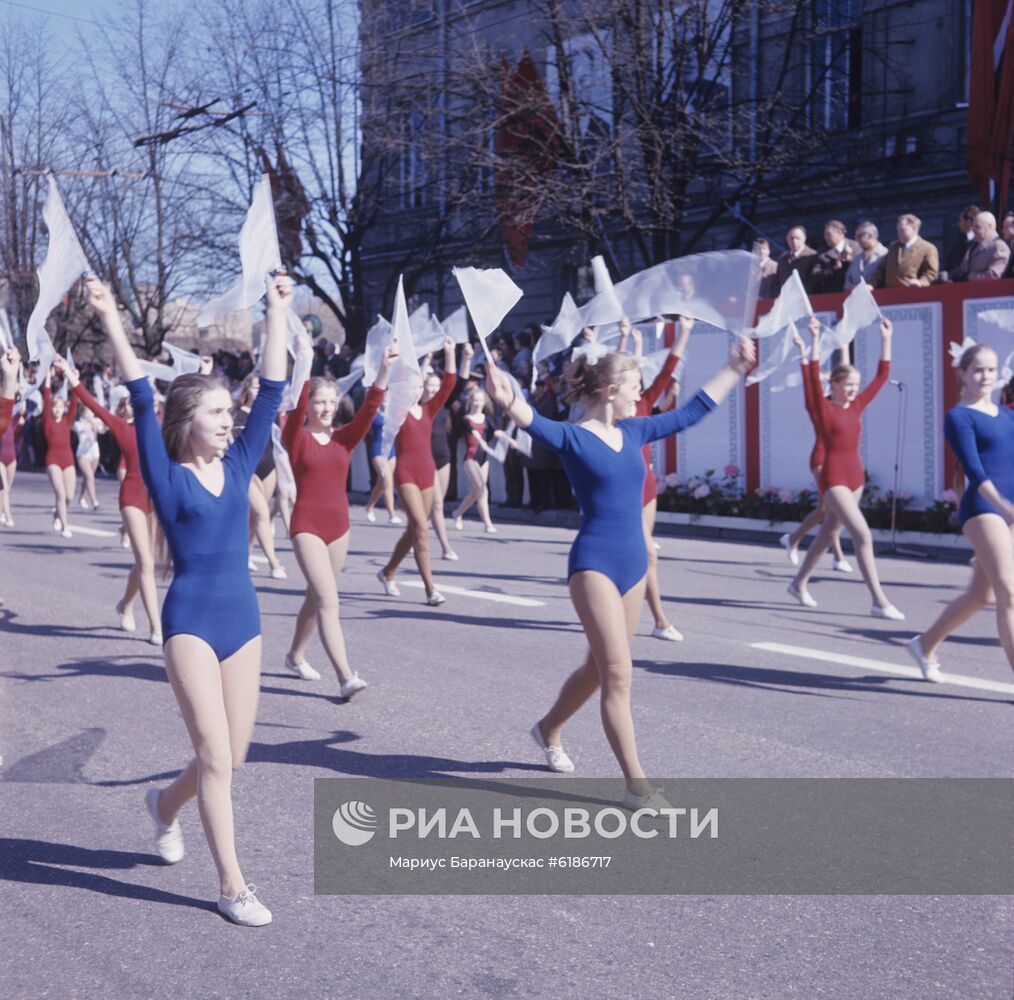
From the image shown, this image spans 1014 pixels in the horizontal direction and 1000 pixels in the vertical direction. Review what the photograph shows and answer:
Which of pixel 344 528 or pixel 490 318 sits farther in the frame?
pixel 344 528

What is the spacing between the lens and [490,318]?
5.76 m

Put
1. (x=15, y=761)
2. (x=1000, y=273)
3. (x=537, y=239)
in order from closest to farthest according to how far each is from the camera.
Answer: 1. (x=15, y=761)
2. (x=1000, y=273)
3. (x=537, y=239)

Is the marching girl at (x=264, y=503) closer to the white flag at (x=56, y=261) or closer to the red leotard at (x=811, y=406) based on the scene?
the red leotard at (x=811, y=406)

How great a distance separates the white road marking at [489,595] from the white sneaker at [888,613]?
2521mm

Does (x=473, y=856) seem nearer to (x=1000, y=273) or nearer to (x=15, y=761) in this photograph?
(x=15, y=761)

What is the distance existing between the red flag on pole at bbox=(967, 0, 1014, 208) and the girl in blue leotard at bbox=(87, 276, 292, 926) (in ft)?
53.8

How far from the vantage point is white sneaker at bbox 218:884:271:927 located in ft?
14.4

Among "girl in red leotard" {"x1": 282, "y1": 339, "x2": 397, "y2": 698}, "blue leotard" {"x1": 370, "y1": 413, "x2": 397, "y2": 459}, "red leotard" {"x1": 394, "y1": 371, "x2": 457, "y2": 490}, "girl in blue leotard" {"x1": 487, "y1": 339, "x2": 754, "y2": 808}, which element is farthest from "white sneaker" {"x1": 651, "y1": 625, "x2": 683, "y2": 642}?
"blue leotard" {"x1": 370, "y1": 413, "x2": 397, "y2": 459}

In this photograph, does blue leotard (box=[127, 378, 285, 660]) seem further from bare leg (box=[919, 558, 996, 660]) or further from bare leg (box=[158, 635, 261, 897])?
bare leg (box=[919, 558, 996, 660])

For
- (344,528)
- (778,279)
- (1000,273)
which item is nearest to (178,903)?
(344,528)

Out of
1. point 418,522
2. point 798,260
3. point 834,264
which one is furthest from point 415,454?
point 798,260

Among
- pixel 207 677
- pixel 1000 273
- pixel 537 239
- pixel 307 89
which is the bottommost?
pixel 207 677

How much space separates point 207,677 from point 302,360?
4.12 metres

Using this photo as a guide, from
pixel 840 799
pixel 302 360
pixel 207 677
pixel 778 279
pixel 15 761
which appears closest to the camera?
pixel 207 677
